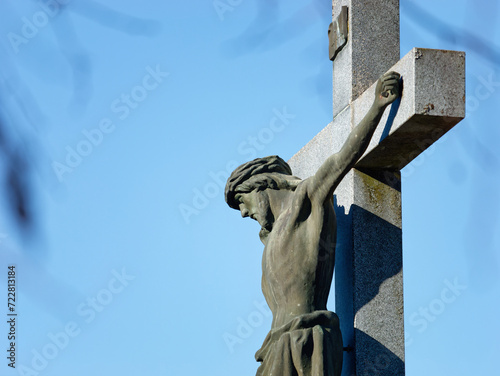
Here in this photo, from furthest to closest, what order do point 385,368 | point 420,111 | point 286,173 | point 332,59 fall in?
1. point 332,59
2. point 286,173
3. point 385,368
4. point 420,111

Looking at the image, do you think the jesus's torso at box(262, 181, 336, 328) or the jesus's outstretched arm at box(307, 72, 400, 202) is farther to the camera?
the jesus's torso at box(262, 181, 336, 328)

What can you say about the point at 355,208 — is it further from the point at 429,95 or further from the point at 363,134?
the point at 429,95

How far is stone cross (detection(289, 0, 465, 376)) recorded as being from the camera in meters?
6.29

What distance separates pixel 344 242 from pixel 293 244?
1.69 ft

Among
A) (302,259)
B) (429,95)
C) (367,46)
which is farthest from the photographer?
(367,46)

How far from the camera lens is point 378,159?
6.96m

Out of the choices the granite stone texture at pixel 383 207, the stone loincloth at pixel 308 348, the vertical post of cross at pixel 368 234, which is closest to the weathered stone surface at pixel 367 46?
the vertical post of cross at pixel 368 234

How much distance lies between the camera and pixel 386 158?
273 inches

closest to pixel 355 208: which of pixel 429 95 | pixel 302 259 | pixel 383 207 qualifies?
pixel 383 207

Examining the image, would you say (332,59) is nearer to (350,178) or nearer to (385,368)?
(350,178)

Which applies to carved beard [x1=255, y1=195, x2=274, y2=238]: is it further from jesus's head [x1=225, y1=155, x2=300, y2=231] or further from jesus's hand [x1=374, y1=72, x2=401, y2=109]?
jesus's hand [x1=374, y1=72, x2=401, y2=109]

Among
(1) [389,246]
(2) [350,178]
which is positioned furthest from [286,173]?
(1) [389,246]

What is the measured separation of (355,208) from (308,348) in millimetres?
1103

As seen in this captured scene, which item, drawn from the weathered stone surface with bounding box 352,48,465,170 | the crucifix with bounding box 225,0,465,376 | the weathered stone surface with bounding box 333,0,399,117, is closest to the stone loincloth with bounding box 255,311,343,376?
the crucifix with bounding box 225,0,465,376
